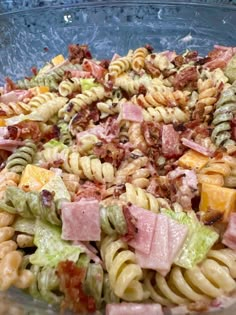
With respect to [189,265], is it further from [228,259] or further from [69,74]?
[69,74]

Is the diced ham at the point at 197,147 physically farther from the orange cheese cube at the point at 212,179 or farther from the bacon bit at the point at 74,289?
the bacon bit at the point at 74,289

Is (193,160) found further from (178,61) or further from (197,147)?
(178,61)

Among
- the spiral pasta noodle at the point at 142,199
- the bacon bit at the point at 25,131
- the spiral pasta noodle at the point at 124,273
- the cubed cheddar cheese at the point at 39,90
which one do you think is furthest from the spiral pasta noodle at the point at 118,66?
the spiral pasta noodle at the point at 124,273

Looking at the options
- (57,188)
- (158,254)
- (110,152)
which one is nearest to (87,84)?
(110,152)

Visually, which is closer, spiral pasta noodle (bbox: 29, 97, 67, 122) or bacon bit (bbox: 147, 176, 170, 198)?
bacon bit (bbox: 147, 176, 170, 198)

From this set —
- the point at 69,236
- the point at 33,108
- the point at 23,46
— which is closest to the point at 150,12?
the point at 23,46

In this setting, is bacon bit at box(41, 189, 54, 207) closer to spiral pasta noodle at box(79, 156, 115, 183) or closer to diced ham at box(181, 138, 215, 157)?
spiral pasta noodle at box(79, 156, 115, 183)

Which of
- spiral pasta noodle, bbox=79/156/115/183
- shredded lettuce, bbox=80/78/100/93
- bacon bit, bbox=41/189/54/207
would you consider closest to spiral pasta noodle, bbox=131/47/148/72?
shredded lettuce, bbox=80/78/100/93

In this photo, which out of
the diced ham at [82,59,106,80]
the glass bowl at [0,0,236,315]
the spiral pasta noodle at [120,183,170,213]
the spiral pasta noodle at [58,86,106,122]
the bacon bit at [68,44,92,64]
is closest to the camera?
the spiral pasta noodle at [120,183,170,213]
